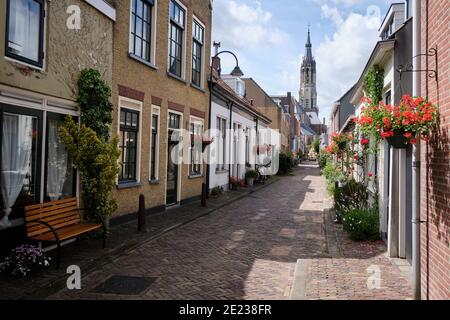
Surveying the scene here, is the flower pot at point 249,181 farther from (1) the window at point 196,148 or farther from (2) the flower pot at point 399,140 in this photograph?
(2) the flower pot at point 399,140

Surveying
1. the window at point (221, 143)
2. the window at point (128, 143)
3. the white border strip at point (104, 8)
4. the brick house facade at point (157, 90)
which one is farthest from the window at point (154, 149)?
the window at point (221, 143)

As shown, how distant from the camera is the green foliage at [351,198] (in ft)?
35.0

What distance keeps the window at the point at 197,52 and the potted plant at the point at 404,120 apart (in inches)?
417

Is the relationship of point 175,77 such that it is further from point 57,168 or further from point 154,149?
point 57,168

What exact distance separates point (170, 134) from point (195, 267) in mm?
7028

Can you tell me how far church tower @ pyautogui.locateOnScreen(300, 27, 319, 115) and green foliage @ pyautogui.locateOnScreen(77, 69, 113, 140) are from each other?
104 m

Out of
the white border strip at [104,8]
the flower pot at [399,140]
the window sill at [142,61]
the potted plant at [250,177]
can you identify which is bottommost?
the potted plant at [250,177]

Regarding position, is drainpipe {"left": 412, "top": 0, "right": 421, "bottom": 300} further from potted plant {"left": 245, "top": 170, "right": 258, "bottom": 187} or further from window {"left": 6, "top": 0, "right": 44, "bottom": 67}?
potted plant {"left": 245, "top": 170, "right": 258, "bottom": 187}

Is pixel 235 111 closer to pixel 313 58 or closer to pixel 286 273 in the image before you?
pixel 286 273

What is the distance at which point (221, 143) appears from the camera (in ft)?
64.0

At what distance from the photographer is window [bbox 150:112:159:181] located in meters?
12.1

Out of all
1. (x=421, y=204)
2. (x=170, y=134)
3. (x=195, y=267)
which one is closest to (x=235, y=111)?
(x=170, y=134)

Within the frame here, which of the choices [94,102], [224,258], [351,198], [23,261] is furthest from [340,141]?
[23,261]

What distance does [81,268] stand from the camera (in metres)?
6.54
